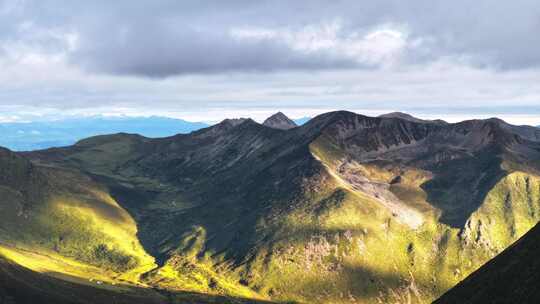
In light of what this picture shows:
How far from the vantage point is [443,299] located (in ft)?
653

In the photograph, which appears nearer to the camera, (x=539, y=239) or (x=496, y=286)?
(x=496, y=286)

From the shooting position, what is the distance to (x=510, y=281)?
6905 inches

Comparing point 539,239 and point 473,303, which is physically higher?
point 539,239

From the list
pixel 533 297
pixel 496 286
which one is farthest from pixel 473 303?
pixel 533 297

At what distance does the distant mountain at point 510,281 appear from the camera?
162 metres

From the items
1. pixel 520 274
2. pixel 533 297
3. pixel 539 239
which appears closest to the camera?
pixel 533 297

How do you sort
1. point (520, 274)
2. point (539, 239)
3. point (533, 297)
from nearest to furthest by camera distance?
point (533, 297) < point (520, 274) < point (539, 239)

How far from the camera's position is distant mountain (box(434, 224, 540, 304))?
16175 centimetres

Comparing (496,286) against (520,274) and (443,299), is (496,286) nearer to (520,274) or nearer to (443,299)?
(520,274)

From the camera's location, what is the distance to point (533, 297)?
15225 cm

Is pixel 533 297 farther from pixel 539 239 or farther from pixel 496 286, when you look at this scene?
pixel 539 239

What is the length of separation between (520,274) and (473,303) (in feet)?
61.1

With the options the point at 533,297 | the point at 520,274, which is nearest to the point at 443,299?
the point at 520,274

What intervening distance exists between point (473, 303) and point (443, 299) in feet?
70.6
